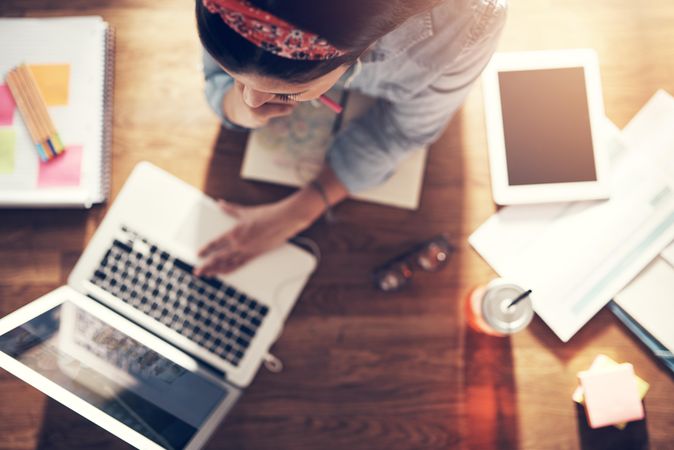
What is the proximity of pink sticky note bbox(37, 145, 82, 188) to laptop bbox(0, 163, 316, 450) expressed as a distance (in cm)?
9

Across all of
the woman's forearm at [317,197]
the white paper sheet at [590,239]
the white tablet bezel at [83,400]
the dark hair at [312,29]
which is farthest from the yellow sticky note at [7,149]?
the white paper sheet at [590,239]

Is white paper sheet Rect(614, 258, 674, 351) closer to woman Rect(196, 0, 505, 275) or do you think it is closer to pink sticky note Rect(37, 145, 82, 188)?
woman Rect(196, 0, 505, 275)

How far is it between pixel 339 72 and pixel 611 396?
0.71 m

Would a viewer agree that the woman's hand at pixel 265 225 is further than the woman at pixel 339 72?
Yes

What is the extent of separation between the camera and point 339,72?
542mm

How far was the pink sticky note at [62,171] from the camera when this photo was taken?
0.92 metres

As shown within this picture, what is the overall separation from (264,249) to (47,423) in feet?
1.65

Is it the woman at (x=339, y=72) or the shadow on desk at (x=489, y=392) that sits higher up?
the woman at (x=339, y=72)

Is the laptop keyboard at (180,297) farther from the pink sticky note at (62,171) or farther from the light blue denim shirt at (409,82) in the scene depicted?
the light blue denim shirt at (409,82)

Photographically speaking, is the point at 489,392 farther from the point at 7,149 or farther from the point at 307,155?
the point at 7,149

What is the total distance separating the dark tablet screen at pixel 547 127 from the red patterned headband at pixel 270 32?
1.53 feet

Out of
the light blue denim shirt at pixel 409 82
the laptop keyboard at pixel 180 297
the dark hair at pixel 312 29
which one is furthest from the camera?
the laptop keyboard at pixel 180 297

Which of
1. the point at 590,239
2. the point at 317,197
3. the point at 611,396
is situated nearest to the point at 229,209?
the point at 317,197

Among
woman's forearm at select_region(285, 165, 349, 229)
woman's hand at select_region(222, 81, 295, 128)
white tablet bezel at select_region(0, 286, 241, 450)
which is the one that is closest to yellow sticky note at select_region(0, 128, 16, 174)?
white tablet bezel at select_region(0, 286, 241, 450)
